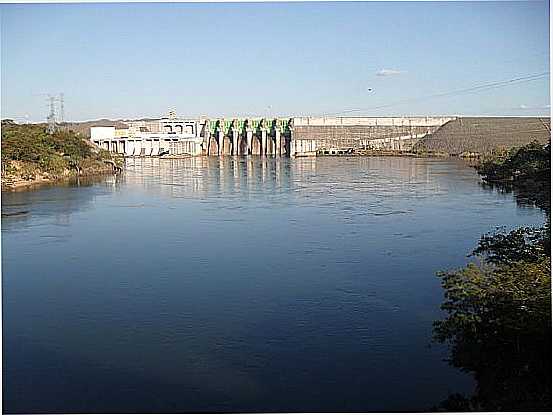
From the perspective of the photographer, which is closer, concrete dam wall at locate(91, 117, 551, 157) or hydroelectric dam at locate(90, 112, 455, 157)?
concrete dam wall at locate(91, 117, 551, 157)

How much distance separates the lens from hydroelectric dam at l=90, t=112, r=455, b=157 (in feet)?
58.3

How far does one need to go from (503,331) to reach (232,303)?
4.19ft

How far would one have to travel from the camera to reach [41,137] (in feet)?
30.1

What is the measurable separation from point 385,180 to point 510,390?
708 cm

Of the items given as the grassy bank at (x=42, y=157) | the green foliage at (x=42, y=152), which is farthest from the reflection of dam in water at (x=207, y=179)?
the green foliage at (x=42, y=152)

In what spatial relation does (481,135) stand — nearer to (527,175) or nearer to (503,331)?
(527,175)

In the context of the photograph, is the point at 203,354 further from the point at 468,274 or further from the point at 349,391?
the point at 468,274

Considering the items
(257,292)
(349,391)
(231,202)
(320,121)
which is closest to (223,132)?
(320,121)

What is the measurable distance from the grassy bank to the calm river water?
1.71 meters

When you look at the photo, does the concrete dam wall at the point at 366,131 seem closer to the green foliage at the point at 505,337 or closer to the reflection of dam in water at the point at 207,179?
the reflection of dam in water at the point at 207,179

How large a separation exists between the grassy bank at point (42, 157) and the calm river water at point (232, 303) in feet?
5.61

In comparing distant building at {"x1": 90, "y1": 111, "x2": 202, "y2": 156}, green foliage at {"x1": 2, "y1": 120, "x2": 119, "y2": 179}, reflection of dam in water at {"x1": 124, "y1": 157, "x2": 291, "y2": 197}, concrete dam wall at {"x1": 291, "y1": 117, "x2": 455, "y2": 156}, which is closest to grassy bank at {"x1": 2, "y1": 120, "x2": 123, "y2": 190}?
green foliage at {"x1": 2, "y1": 120, "x2": 119, "y2": 179}

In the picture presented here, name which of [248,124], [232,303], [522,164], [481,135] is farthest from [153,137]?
[232,303]

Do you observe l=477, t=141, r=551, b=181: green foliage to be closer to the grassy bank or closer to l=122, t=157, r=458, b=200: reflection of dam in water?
l=122, t=157, r=458, b=200: reflection of dam in water
